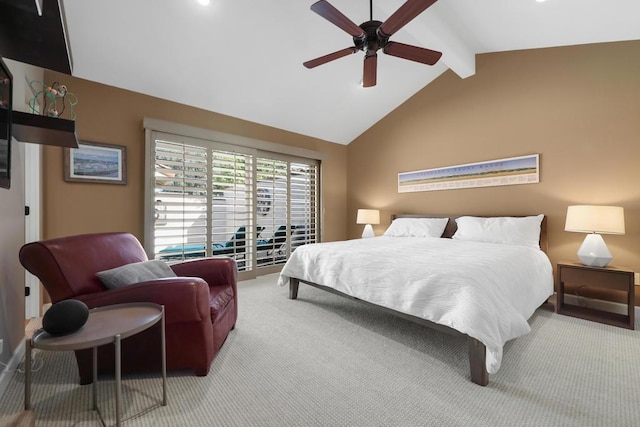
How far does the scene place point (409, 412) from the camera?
4.94 ft

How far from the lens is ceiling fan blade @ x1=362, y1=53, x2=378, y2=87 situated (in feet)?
8.04

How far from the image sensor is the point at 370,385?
1.74 metres

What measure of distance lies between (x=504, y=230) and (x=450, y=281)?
6.90ft

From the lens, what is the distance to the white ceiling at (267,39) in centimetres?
266

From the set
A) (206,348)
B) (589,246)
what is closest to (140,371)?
(206,348)

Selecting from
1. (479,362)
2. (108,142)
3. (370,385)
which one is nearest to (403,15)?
(479,362)

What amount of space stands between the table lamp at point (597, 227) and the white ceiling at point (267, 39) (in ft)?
6.11

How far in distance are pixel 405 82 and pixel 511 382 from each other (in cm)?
422

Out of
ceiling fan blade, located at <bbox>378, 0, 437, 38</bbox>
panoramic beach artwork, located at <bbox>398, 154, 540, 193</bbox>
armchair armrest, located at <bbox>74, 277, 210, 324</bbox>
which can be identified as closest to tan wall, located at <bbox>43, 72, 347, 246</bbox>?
armchair armrest, located at <bbox>74, 277, 210, 324</bbox>

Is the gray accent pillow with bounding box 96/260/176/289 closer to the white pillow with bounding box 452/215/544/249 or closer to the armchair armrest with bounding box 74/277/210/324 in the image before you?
the armchair armrest with bounding box 74/277/210/324

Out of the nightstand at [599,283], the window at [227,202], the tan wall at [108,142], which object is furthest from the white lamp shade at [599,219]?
the tan wall at [108,142]

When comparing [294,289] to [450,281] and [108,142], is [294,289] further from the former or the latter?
[108,142]

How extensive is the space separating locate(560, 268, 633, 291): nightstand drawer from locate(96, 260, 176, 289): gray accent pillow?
12.4ft

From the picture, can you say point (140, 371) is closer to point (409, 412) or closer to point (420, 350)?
point (409, 412)
